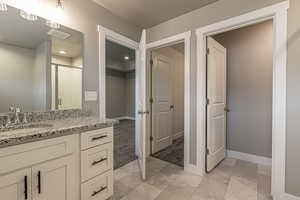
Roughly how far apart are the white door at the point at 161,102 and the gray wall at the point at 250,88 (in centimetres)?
124

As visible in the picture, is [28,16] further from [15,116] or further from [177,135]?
[177,135]

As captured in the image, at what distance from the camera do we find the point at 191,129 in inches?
90.1

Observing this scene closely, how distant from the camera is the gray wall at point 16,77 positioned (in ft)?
4.59

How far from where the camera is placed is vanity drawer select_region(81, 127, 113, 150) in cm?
133

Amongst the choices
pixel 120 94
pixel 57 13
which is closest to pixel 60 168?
pixel 57 13

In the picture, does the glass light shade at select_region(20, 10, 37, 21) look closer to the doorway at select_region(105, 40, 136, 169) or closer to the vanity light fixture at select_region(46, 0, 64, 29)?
the vanity light fixture at select_region(46, 0, 64, 29)

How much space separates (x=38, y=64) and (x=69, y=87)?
0.39 meters

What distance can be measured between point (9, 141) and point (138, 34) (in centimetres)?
244

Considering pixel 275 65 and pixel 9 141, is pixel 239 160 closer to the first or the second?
pixel 275 65

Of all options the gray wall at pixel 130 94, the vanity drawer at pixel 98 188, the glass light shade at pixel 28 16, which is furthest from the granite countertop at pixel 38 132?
the gray wall at pixel 130 94

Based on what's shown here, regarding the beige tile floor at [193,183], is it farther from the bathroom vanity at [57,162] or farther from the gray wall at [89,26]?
the gray wall at [89,26]

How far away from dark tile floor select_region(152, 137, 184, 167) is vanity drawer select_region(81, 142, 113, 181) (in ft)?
4.87

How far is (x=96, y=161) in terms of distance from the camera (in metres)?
1.43

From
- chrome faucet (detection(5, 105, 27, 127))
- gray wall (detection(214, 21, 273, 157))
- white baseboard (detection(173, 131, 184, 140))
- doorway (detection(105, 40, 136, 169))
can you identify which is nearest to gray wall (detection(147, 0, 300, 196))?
gray wall (detection(214, 21, 273, 157))
